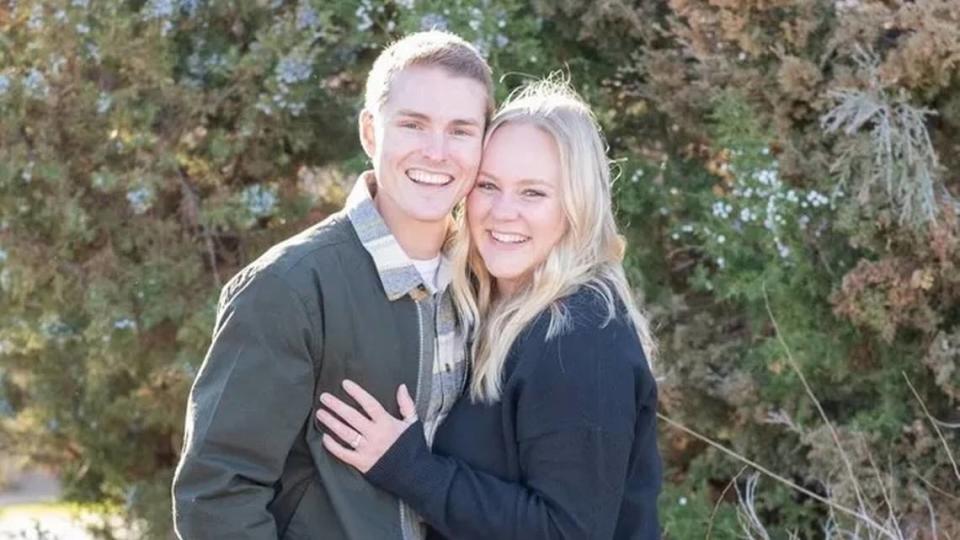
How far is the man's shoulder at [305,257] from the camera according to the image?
9.94 feet

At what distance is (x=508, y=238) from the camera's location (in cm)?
336

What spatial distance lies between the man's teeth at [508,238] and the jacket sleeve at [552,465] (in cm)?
30

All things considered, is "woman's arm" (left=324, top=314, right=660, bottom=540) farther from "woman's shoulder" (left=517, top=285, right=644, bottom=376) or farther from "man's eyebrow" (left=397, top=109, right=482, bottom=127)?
"man's eyebrow" (left=397, top=109, right=482, bottom=127)

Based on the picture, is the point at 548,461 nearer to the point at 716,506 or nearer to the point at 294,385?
the point at 294,385

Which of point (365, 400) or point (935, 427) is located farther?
point (935, 427)

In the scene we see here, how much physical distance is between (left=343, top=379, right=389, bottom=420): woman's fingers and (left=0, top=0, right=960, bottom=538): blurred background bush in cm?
209

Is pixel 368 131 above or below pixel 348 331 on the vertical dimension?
above

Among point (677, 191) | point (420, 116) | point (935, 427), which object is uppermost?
point (420, 116)

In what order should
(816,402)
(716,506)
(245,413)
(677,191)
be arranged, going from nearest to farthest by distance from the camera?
(245,413) < (816,402) < (716,506) < (677,191)

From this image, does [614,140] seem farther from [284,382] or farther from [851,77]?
[284,382]

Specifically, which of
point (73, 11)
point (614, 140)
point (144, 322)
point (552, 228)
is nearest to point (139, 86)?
point (73, 11)

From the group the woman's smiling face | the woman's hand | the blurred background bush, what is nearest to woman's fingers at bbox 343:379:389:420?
the woman's hand

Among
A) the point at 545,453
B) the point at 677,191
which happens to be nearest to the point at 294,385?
the point at 545,453

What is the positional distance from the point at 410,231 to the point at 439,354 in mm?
266
